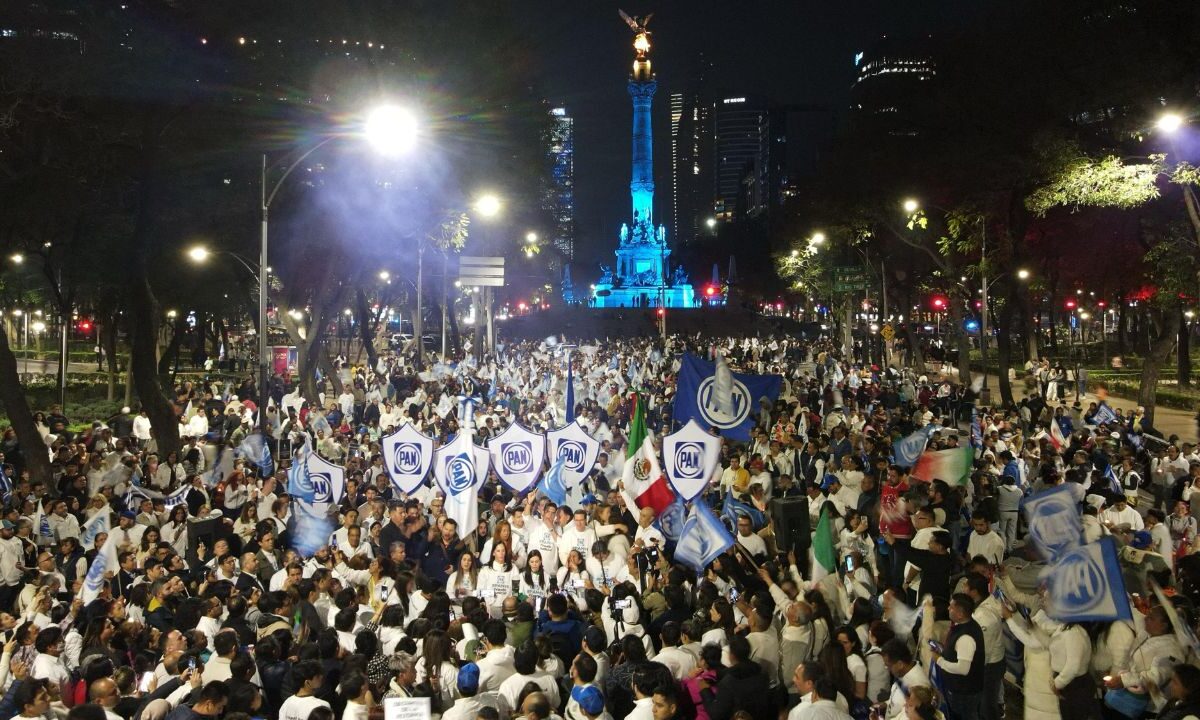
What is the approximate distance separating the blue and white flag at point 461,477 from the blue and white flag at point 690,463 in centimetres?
223

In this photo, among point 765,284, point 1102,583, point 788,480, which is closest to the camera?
point 1102,583

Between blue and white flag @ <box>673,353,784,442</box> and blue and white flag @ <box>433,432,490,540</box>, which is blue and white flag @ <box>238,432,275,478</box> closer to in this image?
blue and white flag @ <box>433,432,490,540</box>

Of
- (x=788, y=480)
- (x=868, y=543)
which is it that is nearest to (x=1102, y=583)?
(x=868, y=543)

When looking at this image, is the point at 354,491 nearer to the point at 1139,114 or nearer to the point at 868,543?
the point at 868,543

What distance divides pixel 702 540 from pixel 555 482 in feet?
15.1

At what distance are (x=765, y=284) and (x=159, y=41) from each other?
88283mm

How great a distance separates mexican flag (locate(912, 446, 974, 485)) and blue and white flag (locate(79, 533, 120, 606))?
28.5 feet

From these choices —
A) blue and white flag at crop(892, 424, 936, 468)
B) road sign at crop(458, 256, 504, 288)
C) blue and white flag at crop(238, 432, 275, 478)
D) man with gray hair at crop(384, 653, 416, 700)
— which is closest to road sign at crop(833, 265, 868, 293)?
road sign at crop(458, 256, 504, 288)

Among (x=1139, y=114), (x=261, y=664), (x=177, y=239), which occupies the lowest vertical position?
(x=261, y=664)

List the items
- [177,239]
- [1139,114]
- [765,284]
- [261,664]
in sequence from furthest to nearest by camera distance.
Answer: [765,284], [177,239], [1139,114], [261,664]

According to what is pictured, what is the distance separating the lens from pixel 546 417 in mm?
21219

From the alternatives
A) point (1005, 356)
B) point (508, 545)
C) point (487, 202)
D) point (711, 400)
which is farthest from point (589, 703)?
point (1005, 356)

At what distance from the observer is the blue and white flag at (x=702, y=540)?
29.4ft

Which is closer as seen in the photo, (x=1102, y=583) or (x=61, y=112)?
(x=1102, y=583)
